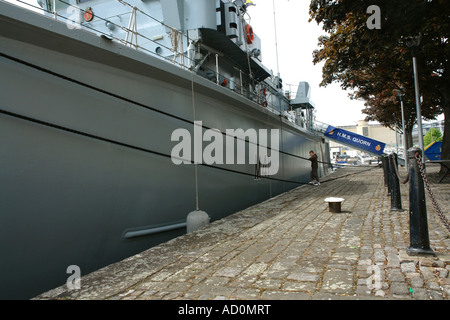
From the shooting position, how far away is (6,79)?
115 inches

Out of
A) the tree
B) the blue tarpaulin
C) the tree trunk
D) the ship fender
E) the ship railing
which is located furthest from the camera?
the blue tarpaulin

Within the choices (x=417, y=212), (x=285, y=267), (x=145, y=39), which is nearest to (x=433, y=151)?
(x=145, y=39)

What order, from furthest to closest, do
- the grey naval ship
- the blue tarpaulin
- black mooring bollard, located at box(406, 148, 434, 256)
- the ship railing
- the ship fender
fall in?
the blue tarpaulin
the ship fender
the ship railing
the grey naval ship
black mooring bollard, located at box(406, 148, 434, 256)

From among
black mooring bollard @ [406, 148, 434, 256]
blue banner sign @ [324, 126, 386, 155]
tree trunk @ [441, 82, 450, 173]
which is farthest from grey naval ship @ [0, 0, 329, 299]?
blue banner sign @ [324, 126, 386, 155]

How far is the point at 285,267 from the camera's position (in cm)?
281

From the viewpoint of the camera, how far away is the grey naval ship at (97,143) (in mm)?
2961

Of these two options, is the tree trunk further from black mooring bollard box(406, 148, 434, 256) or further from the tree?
black mooring bollard box(406, 148, 434, 256)

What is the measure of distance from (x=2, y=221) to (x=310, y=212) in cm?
451

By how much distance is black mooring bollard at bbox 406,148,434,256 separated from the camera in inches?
111

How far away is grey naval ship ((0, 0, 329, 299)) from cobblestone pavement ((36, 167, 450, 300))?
60cm

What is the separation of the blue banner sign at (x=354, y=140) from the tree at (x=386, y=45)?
2.69 m

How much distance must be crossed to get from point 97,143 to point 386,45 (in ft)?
26.0

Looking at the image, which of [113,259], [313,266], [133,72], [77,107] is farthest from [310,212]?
[77,107]

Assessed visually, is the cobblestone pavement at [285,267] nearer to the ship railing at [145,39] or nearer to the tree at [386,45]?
the ship railing at [145,39]
